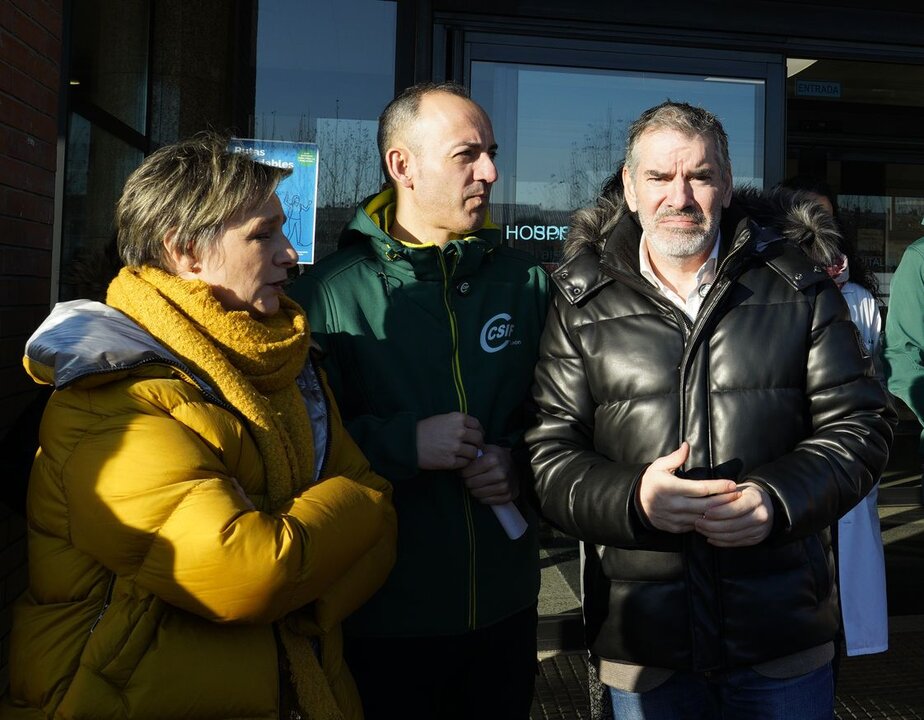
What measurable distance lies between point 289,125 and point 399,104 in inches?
88.4

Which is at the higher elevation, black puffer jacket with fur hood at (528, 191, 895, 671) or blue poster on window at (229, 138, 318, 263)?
blue poster on window at (229, 138, 318, 263)

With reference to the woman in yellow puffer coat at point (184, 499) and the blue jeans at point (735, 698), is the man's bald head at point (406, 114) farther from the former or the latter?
the blue jeans at point (735, 698)

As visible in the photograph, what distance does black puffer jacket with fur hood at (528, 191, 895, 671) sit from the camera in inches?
85.6

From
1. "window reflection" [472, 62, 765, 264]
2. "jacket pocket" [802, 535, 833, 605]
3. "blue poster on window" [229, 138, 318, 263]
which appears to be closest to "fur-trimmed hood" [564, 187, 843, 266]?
"jacket pocket" [802, 535, 833, 605]

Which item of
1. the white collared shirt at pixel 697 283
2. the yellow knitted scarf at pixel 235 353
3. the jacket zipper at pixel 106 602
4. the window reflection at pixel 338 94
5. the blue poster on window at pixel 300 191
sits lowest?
the jacket zipper at pixel 106 602

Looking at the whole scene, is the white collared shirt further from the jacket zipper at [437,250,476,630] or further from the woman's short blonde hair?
the woman's short blonde hair

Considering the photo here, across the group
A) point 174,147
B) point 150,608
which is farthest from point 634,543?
point 174,147

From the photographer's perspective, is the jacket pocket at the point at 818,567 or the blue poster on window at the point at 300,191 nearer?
the jacket pocket at the point at 818,567

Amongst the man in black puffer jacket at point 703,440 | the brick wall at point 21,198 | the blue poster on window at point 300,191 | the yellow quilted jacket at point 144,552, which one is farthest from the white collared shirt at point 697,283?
the blue poster on window at point 300,191

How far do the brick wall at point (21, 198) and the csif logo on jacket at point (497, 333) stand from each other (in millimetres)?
1729

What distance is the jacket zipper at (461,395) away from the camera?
2504mm

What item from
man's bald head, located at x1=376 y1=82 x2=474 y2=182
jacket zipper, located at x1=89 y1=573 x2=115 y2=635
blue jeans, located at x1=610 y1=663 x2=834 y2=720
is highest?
man's bald head, located at x1=376 y1=82 x2=474 y2=182

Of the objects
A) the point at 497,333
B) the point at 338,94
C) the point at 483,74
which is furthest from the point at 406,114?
the point at 338,94

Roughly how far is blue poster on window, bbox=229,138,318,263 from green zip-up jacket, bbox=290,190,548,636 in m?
2.14
